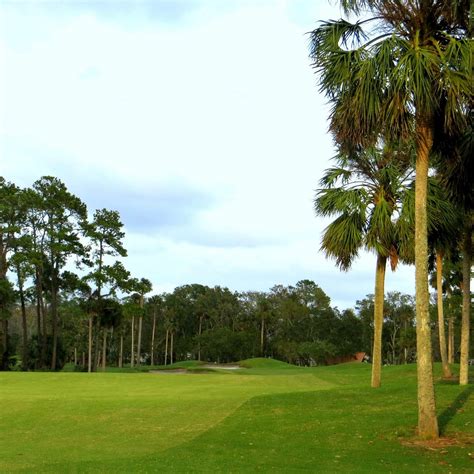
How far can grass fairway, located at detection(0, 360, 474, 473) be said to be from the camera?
950 cm

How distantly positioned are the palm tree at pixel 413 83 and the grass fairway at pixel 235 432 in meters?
1.49

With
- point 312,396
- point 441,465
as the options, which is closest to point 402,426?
point 441,465

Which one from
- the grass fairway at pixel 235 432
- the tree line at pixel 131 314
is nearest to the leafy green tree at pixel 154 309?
the tree line at pixel 131 314

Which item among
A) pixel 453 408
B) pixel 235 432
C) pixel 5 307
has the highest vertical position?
pixel 5 307

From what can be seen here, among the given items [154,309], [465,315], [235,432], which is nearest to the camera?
[235,432]

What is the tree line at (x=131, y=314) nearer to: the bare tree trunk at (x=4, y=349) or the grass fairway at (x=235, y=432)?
the bare tree trunk at (x=4, y=349)

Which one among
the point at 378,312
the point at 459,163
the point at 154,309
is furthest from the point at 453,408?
the point at 154,309

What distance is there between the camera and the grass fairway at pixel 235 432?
9.50 metres

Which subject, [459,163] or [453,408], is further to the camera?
[453,408]

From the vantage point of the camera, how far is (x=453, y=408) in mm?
13445

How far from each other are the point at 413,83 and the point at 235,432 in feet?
27.3

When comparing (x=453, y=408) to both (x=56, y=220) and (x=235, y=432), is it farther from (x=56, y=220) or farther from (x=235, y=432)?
(x=56, y=220)

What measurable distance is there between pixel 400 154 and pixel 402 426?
890cm

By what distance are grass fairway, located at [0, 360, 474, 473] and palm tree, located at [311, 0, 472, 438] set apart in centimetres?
149
